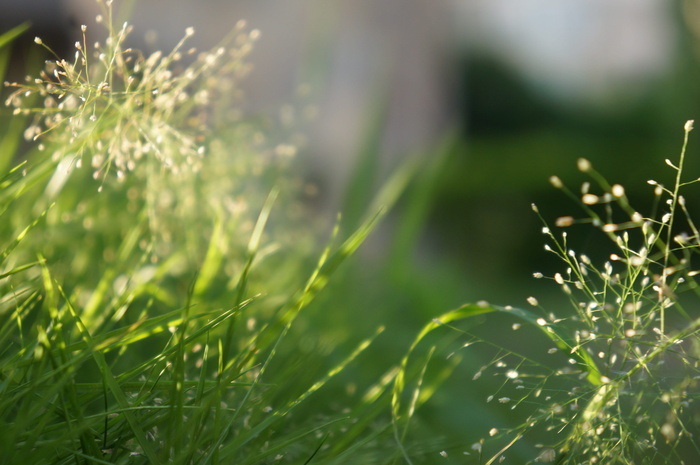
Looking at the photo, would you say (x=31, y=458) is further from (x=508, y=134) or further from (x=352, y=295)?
(x=508, y=134)

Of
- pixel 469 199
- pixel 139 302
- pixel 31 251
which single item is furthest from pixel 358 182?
pixel 469 199

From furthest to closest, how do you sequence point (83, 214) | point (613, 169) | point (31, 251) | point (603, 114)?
point (603, 114) < point (613, 169) < point (83, 214) < point (31, 251)

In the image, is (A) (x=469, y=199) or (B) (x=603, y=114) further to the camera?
(B) (x=603, y=114)

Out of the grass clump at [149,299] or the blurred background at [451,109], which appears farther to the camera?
the blurred background at [451,109]

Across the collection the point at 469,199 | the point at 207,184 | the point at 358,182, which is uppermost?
the point at 207,184

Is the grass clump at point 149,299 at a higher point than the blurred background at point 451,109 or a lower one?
higher
